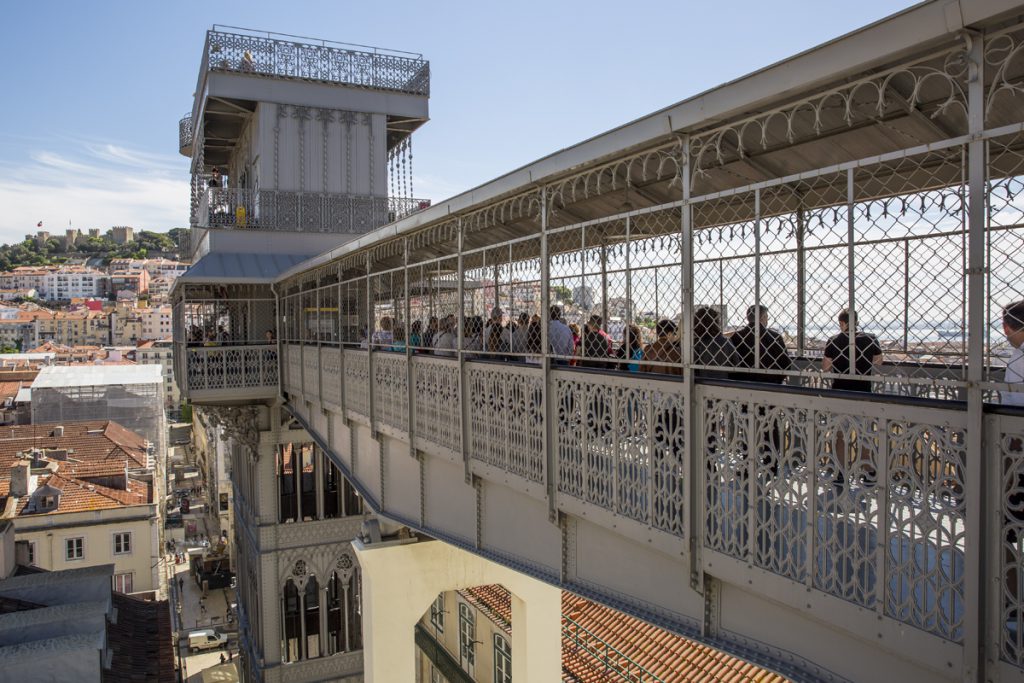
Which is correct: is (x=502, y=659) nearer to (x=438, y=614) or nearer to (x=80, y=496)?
(x=438, y=614)

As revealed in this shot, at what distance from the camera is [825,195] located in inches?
253

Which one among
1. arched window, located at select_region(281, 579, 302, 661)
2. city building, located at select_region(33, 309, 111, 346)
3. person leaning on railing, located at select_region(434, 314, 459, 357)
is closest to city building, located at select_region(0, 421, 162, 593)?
arched window, located at select_region(281, 579, 302, 661)

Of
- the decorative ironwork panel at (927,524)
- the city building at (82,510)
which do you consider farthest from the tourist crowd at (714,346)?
the city building at (82,510)

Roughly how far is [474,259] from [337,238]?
10.5 meters

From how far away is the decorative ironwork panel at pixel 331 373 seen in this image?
10.4 m

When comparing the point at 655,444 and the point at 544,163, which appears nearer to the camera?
the point at 655,444

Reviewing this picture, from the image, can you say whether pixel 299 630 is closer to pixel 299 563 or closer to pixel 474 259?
pixel 299 563

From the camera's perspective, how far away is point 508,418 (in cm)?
574

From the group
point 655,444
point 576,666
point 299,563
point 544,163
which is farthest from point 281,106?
point 655,444

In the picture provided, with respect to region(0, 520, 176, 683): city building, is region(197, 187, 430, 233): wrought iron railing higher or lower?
higher

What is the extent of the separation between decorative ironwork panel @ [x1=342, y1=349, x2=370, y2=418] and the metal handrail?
6.71 meters

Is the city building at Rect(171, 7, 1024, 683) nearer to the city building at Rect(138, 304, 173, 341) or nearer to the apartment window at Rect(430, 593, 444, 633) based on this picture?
the apartment window at Rect(430, 593, 444, 633)

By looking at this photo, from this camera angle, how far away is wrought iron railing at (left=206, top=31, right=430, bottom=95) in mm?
17875

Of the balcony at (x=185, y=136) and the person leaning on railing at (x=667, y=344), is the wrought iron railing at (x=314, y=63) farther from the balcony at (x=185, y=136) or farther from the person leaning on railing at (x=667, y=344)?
the person leaning on railing at (x=667, y=344)
